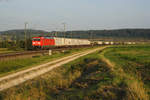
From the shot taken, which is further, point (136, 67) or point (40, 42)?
point (40, 42)

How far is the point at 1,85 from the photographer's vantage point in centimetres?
1201

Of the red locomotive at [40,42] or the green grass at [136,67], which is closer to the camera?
the green grass at [136,67]

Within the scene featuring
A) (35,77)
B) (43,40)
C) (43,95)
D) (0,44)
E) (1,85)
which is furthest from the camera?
(0,44)

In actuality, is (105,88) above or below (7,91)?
above

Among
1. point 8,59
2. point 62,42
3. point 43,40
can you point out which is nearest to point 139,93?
point 8,59

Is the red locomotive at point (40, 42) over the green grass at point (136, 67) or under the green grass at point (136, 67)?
over

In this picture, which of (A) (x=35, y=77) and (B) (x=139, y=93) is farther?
(A) (x=35, y=77)

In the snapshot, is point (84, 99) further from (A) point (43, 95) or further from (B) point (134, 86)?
(A) point (43, 95)

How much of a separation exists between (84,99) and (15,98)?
11.8ft

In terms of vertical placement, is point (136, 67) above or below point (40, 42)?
below

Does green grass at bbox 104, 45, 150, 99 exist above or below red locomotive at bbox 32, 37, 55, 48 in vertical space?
below

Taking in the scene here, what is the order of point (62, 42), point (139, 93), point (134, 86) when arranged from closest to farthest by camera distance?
point (139, 93), point (134, 86), point (62, 42)

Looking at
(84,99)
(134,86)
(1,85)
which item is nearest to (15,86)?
(1,85)

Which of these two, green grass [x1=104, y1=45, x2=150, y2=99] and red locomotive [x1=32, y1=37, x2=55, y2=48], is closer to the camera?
green grass [x1=104, y1=45, x2=150, y2=99]
